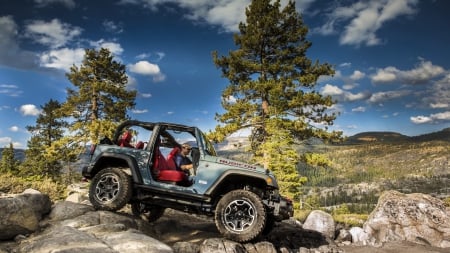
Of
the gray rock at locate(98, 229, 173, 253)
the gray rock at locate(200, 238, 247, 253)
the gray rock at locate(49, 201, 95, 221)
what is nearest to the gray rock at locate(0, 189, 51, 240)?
the gray rock at locate(49, 201, 95, 221)

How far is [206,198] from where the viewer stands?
8.59m

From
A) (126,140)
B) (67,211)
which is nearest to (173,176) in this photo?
(126,140)

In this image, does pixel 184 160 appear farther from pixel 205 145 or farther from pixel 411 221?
pixel 411 221

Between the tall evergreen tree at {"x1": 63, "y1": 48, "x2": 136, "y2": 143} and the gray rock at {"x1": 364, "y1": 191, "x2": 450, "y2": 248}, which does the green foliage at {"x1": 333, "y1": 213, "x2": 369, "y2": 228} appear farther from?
the tall evergreen tree at {"x1": 63, "y1": 48, "x2": 136, "y2": 143}

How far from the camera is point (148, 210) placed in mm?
11312

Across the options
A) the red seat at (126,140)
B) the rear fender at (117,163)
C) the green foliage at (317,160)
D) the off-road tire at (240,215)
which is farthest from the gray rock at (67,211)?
the green foliage at (317,160)

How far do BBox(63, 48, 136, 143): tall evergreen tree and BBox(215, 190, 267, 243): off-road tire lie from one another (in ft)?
73.8

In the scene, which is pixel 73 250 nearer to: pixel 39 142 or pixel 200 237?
pixel 200 237

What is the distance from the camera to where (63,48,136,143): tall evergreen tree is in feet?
98.0

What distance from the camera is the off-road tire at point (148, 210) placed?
11.1 m

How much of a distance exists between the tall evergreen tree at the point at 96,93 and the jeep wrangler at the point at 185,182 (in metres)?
20.3

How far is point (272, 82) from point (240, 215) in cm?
1776

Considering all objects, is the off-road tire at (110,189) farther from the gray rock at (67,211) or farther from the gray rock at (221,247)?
the gray rock at (221,247)

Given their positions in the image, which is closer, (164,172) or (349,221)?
(164,172)
